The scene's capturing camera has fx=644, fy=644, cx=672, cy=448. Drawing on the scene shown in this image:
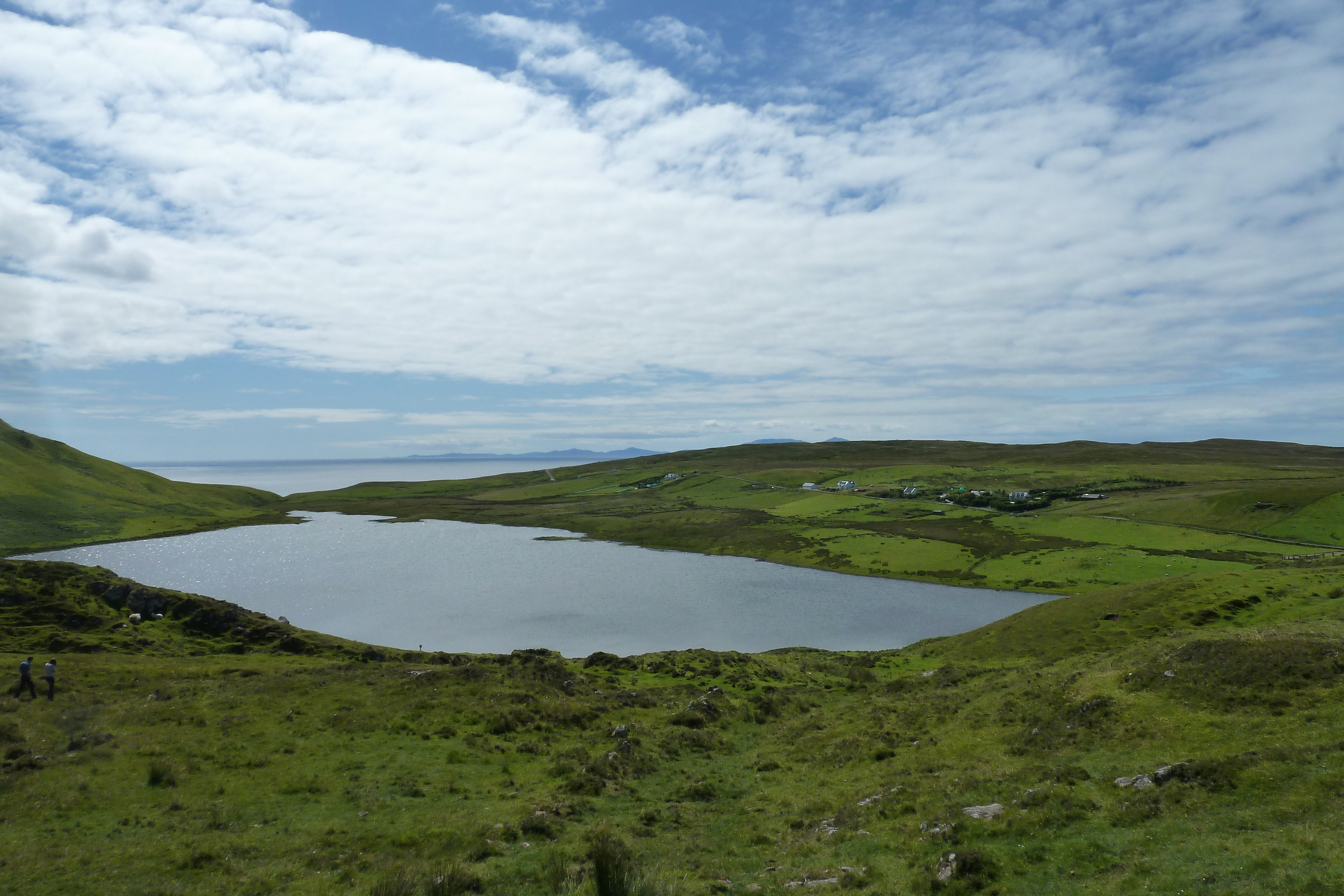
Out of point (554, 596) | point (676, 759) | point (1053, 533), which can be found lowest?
point (554, 596)

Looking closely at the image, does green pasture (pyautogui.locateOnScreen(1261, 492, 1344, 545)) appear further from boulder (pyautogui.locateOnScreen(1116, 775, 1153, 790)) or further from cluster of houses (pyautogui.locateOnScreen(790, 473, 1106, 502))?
boulder (pyautogui.locateOnScreen(1116, 775, 1153, 790))

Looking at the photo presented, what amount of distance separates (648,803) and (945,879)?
41.5 ft

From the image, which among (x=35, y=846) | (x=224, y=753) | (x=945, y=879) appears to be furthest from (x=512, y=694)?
(x=945, y=879)

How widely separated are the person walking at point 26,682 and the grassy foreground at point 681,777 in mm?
1407

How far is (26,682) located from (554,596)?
72086 mm

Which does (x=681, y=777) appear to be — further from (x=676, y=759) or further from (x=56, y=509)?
(x=56, y=509)

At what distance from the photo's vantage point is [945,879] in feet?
52.6

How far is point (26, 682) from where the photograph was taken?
30.9 metres

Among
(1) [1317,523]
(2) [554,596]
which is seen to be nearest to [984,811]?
(2) [554,596]

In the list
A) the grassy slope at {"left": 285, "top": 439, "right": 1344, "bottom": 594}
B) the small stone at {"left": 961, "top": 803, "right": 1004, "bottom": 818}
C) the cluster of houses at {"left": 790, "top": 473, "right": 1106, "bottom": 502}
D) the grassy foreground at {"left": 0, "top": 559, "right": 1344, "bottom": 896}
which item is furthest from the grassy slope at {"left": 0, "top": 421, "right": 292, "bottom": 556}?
the cluster of houses at {"left": 790, "top": 473, "right": 1106, "bottom": 502}

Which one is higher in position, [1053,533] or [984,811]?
[984,811]

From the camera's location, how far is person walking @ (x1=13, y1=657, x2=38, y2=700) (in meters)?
30.0

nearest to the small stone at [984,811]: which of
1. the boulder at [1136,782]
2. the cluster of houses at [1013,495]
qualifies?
the boulder at [1136,782]

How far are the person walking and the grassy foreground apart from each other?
141 centimetres
